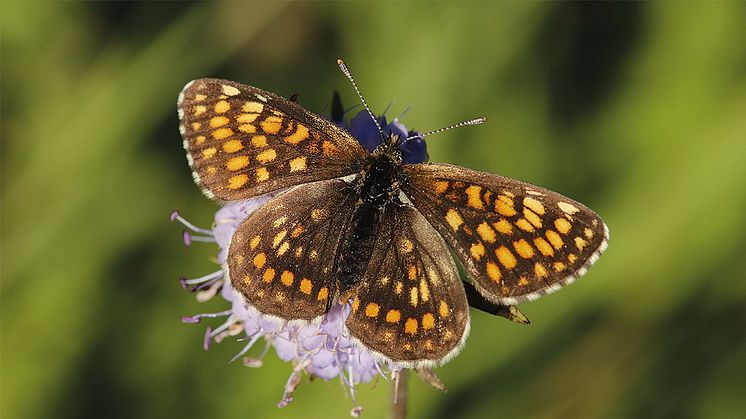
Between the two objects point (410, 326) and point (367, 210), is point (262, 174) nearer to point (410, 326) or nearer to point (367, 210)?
point (367, 210)

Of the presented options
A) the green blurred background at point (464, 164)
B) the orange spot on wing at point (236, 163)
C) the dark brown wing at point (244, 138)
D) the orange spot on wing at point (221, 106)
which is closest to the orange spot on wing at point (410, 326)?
the dark brown wing at point (244, 138)

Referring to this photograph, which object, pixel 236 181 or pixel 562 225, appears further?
pixel 236 181

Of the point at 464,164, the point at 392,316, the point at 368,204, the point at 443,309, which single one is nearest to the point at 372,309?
the point at 392,316

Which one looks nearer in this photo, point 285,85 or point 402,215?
point 402,215

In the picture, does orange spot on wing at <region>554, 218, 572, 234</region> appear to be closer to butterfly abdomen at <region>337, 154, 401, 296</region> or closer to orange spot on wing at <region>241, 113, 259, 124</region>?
butterfly abdomen at <region>337, 154, 401, 296</region>

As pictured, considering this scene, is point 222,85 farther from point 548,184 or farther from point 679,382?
point 679,382

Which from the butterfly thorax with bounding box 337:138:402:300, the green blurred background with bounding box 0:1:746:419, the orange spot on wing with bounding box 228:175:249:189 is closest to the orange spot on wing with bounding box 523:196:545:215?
the butterfly thorax with bounding box 337:138:402:300

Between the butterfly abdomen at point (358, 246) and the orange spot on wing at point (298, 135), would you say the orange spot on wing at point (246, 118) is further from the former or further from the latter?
the butterfly abdomen at point (358, 246)

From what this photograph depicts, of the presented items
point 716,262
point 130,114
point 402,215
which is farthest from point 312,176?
point 716,262
